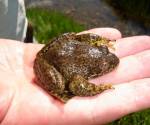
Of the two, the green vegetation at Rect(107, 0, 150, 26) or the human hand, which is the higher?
the human hand

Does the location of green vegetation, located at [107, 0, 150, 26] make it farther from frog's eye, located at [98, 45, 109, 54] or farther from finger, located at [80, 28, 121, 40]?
frog's eye, located at [98, 45, 109, 54]

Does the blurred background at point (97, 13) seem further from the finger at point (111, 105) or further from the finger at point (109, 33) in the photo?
the finger at point (111, 105)

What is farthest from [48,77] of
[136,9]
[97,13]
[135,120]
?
[97,13]

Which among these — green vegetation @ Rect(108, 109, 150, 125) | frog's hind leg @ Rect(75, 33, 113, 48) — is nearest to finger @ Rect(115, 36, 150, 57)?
frog's hind leg @ Rect(75, 33, 113, 48)

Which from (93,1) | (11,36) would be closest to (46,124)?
(11,36)

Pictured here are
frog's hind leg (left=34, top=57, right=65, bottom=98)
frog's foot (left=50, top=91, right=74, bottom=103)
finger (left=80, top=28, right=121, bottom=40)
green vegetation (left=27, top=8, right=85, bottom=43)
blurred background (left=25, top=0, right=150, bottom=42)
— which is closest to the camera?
frog's foot (left=50, top=91, right=74, bottom=103)

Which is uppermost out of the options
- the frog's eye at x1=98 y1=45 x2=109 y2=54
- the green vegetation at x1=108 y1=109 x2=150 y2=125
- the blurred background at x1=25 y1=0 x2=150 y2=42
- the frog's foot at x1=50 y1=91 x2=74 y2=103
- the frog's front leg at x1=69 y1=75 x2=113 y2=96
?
the frog's eye at x1=98 y1=45 x2=109 y2=54

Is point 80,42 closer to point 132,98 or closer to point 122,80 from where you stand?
point 122,80
